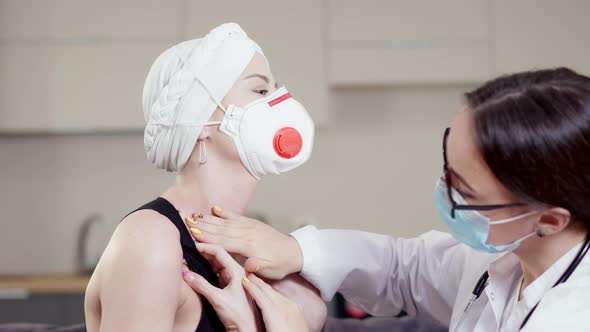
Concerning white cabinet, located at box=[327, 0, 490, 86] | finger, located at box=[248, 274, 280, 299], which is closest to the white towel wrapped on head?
finger, located at box=[248, 274, 280, 299]

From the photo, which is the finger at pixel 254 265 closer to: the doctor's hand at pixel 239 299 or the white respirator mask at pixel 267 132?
the doctor's hand at pixel 239 299

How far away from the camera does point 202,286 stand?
4.40 ft

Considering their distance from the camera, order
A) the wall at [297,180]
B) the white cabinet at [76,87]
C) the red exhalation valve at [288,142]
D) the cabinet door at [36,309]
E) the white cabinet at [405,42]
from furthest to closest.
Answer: the wall at [297,180]
the white cabinet at [405,42]
the white cabinet at [76,87]
the cabinet door at [36,309]
the red exhalation valve at [288,142]

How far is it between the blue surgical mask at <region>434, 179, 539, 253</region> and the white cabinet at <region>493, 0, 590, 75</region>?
7.98 feet

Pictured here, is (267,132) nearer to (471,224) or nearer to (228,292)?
(228,292)

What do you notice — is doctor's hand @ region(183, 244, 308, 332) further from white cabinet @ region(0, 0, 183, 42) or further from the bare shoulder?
white cabinet @ region(0, 0, 183, 42)

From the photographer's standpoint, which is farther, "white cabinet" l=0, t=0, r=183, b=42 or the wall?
the wall

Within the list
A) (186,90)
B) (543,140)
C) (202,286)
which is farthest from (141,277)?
(543,140)

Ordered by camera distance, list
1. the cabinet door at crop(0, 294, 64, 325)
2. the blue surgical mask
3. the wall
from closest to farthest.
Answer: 1. the blue surgical mask
2. the cabinet door at crop(0, 294, 64, 325)
3. the wall

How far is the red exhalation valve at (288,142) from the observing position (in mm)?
1470

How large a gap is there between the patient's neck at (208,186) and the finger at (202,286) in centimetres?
14

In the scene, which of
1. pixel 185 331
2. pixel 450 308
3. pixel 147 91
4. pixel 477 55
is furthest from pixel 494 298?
pixel 477 55

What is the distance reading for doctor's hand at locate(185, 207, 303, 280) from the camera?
4.61 feet

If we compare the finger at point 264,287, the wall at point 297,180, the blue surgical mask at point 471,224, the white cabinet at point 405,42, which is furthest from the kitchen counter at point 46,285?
the blue surgical mask at point 471,224
